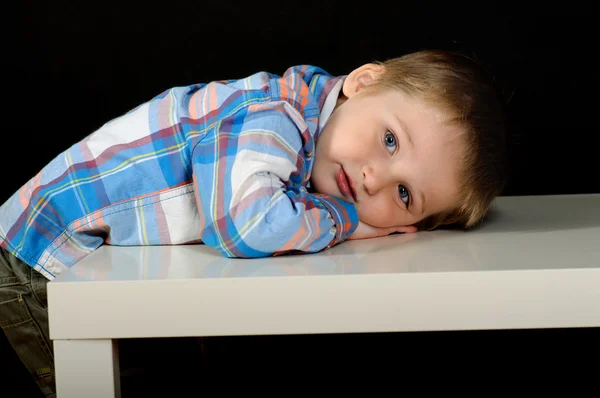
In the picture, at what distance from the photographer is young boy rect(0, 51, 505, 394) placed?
3.67 ft

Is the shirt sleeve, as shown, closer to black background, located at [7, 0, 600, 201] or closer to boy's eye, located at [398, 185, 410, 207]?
boy's eye, located at [398, 185, 410, 207]

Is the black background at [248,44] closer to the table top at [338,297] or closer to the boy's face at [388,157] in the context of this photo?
the boy's face at [388,157]

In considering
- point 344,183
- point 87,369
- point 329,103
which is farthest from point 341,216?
point 87,369

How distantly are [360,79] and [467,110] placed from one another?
0.55ft

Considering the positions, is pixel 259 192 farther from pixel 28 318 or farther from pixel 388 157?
pixel 28 318

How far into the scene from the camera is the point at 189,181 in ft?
3.71

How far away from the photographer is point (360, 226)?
3.83 ft

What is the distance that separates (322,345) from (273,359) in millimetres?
104

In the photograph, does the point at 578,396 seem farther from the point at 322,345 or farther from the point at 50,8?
the point at 50,8

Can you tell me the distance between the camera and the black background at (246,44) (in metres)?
1.69

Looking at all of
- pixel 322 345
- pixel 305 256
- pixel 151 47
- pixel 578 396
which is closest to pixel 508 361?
pixel 578 396

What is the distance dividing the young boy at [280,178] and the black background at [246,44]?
0.51m

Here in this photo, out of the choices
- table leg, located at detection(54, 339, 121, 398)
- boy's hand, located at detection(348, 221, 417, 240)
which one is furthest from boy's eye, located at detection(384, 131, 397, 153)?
table leg, located at detection(54, 339, 121, 398)

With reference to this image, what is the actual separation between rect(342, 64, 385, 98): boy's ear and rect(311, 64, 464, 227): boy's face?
4 centimetres
